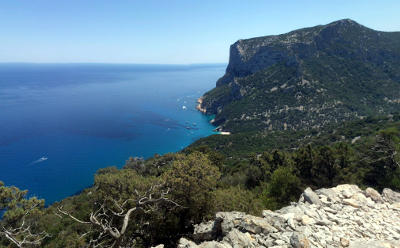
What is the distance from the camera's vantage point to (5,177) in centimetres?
7631

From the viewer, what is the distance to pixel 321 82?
130 meters

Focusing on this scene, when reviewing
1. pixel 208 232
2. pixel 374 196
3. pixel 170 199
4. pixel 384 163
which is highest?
pixel 374 196

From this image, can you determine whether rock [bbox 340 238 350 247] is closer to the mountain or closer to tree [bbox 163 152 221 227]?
tree [bbox 163 152 221 227]

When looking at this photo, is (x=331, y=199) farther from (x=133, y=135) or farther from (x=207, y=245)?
(x=133, y=135)

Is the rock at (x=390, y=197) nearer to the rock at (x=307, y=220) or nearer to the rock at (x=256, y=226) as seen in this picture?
the rock at (x=307, y=220)

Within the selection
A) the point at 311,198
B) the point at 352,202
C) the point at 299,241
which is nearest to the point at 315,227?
the point at 299,241

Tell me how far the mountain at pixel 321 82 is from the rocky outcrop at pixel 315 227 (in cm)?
10490

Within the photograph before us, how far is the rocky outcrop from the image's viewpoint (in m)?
10.1

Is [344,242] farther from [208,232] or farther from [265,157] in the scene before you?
[265,157]

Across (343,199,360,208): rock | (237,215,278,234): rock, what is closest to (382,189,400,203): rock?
(343,199,360,208): rock

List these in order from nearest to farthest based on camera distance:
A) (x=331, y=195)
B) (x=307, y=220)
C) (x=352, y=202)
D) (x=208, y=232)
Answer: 1. (x=307, y=220)
2. (x=208, y=232)
3. (x=352, y=202)
4. (x=331, y=195)

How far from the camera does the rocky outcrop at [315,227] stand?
1009 centimetres

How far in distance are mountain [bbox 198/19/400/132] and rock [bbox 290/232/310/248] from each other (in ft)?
364

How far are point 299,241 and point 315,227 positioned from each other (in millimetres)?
2339
